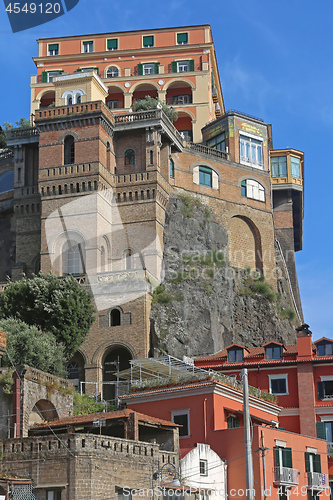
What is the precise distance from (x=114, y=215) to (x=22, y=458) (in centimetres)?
3028

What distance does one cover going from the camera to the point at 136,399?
148ft

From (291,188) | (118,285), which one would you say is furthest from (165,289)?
(291,188)

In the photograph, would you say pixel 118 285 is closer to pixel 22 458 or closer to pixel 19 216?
pixel 19 216

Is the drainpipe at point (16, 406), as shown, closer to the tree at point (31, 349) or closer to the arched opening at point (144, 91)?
the tree at point (31, 349)

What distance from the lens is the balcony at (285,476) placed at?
41.1 metres

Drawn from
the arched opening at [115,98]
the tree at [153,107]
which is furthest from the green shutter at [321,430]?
the arched opening at [115,98]

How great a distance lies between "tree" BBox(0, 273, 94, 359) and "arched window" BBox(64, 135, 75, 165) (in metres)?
10.3

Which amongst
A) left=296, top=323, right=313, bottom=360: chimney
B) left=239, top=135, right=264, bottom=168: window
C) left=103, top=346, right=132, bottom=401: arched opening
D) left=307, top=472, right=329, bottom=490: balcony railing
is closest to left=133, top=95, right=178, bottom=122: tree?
left=239, top=135, right=264, bottom=168: window

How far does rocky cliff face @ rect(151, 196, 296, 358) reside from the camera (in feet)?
198

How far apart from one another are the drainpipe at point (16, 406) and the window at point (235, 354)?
15134 millimetres

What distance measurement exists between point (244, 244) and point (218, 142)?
9.77 metres

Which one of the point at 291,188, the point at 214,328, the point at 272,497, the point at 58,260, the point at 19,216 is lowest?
the point at 272,497

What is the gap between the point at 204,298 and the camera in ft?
209

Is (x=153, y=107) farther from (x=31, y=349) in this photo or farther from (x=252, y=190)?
(x=31, y=349)
